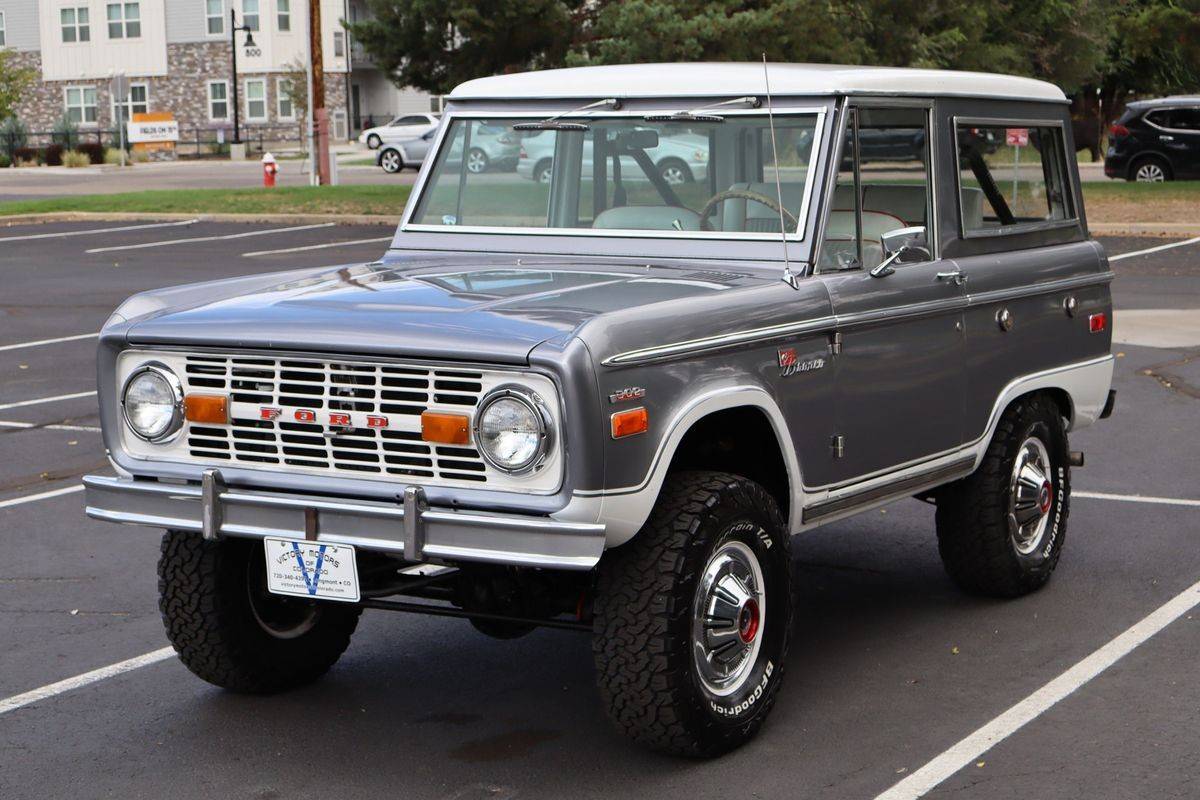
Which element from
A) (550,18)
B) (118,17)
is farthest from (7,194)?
(118,17)

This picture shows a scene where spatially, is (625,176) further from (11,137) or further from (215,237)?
(11,137)

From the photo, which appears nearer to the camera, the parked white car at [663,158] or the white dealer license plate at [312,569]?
the white dealer license plate at [312,569]

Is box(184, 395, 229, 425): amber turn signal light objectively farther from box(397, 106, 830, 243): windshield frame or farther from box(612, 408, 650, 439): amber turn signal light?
box(397, 106, 830, 243): windshield frame

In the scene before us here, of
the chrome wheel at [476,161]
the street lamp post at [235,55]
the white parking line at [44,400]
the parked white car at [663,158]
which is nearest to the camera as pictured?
the parked white car at [663,158]

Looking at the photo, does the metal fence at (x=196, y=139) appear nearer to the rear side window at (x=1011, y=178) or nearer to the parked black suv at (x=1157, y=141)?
the parked black suv at (x=1157, y=141)

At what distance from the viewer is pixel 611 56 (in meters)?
28.0

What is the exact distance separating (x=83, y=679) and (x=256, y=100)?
66555 millimetres

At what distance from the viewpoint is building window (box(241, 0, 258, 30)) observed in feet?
225

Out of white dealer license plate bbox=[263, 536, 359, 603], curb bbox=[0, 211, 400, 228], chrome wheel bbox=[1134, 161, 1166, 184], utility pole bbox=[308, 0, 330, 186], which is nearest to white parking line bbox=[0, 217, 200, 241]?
curb bbox=[0, 211, 400, 228]

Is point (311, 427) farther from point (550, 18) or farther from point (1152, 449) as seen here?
point (550, 18)

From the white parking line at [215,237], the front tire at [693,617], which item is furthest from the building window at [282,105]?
the front tire at [693,617]

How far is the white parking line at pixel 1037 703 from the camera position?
192 inches

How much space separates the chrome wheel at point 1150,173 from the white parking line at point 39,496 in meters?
27.0

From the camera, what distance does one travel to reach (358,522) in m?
4.76
